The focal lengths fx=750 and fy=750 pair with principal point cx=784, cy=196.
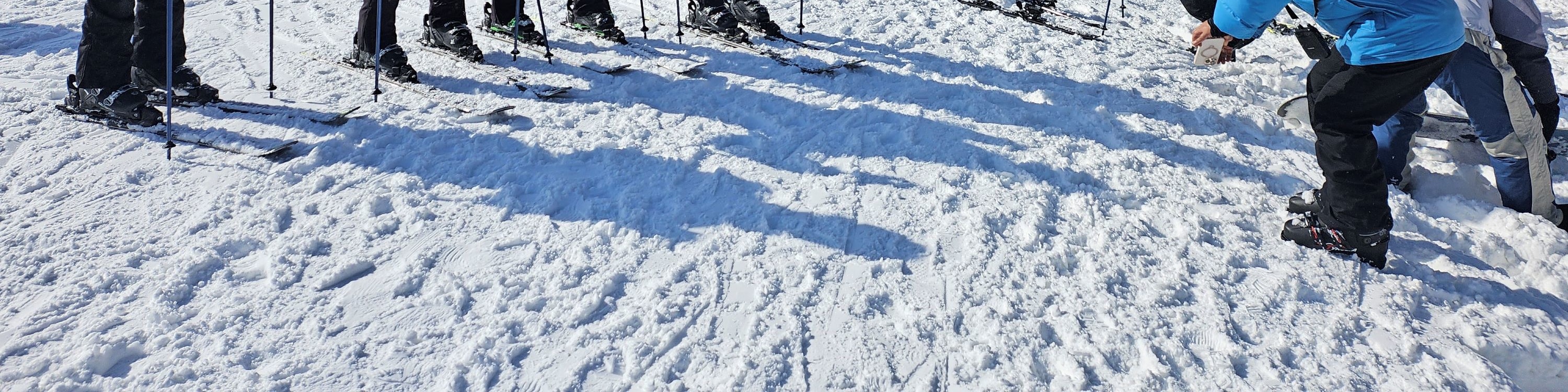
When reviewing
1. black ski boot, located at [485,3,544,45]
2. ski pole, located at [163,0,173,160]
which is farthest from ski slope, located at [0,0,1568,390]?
black ski boot, located at [485,3,544,45]

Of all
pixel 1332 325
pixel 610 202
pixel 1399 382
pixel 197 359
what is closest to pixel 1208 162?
pixel 1332 325

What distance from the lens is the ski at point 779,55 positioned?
5.18 meters

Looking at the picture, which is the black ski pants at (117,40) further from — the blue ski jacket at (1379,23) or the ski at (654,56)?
the blue ski jacket at (1379,23)

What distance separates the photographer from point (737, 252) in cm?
288

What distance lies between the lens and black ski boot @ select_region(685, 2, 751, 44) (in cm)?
575

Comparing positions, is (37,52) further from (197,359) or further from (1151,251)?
(1151,251)

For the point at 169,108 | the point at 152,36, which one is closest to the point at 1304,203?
the point at 169,108

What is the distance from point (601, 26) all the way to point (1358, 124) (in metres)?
4.75

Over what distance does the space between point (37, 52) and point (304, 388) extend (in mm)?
5056

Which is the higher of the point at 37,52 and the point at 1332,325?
the point at 37,52

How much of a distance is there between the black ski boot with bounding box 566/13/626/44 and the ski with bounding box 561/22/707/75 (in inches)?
1.2

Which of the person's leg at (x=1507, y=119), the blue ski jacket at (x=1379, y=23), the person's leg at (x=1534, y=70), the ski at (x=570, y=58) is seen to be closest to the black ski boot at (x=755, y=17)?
the ski at (x=570, y=58)

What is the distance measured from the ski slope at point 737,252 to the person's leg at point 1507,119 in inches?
7.9

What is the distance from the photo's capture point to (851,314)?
252 centimetres
